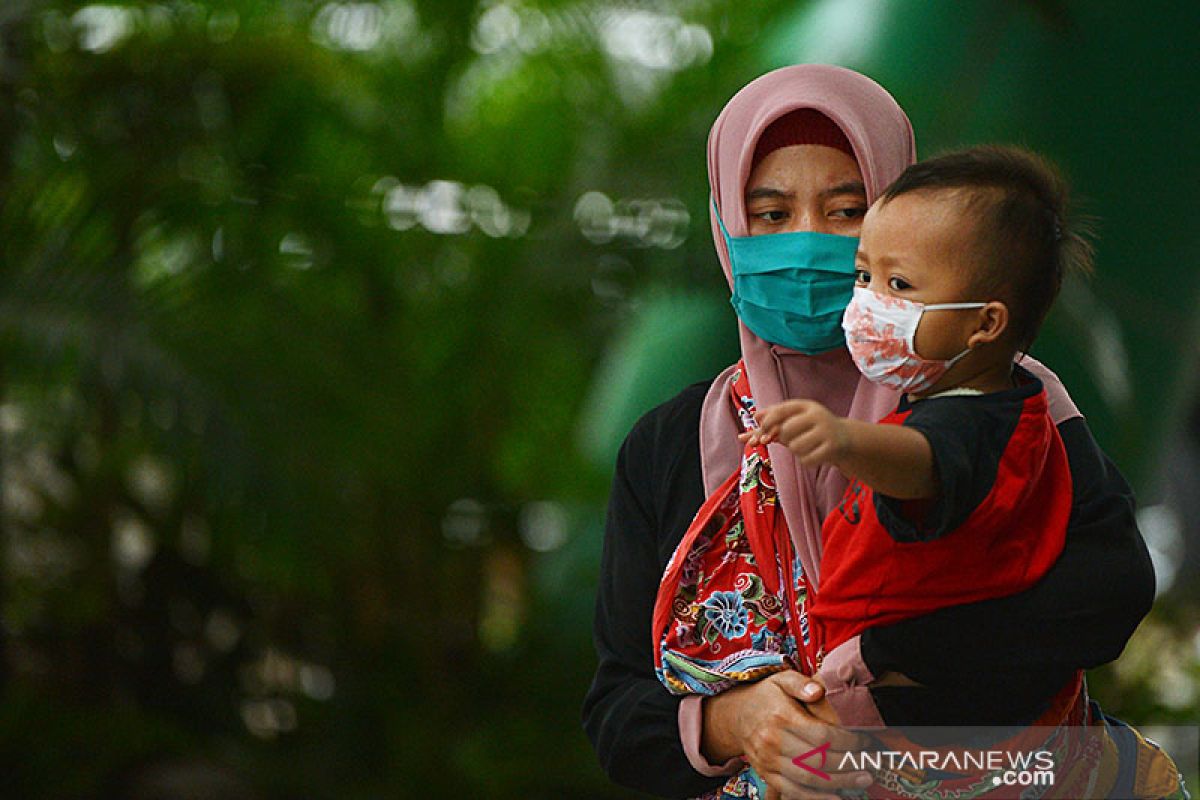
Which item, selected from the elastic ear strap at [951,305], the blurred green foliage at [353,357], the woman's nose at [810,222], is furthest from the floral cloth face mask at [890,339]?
the blurred green foliage at [353,357]

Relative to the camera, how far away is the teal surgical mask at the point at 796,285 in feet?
3.38

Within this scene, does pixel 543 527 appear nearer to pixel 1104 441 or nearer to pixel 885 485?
pixel 1104 441

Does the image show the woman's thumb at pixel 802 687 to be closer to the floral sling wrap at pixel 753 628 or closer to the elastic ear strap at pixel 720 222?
the floral sling wrap at pixel 753 628

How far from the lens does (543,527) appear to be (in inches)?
142

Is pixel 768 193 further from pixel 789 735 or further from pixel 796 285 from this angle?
pixel 789 735

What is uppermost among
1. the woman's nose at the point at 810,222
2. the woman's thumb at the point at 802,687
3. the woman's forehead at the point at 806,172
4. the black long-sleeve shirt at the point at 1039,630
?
the woman's forehead at the point at 806,172

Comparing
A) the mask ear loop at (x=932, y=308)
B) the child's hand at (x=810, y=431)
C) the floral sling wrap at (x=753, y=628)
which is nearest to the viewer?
the child's hand at (x=810, y=431)

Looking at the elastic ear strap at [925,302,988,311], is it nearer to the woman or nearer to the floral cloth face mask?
the floral cloth face mask

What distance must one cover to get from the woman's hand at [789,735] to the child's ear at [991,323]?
0.27m

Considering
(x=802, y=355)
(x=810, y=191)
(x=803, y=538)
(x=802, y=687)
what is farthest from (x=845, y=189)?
(x=802, y=687)

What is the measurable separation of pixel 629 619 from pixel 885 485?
372 mm

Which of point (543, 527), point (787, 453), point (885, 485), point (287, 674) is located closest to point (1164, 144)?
point (787, 453)

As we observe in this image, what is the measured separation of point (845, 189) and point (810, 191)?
3 cm

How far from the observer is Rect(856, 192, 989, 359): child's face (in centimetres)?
91
